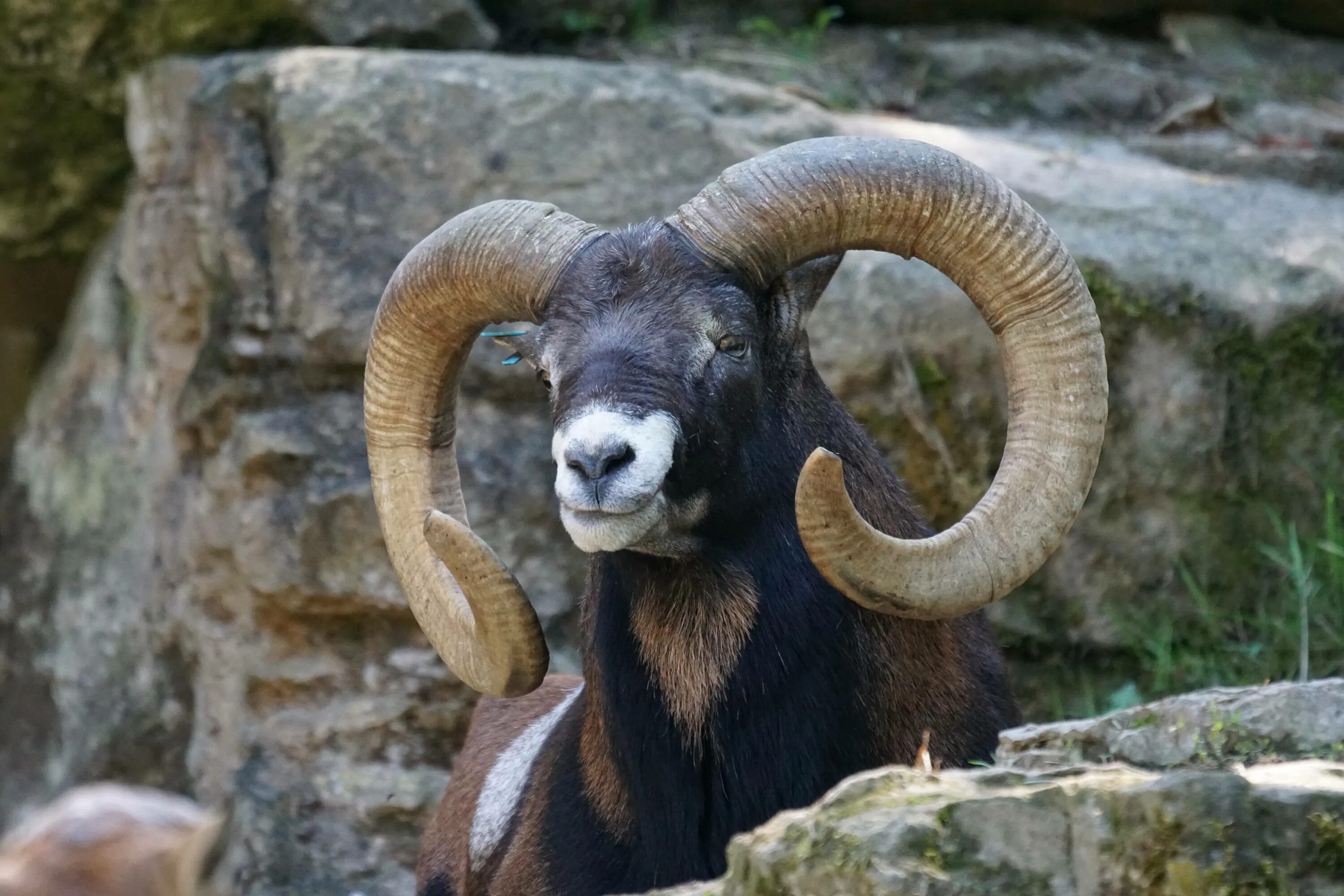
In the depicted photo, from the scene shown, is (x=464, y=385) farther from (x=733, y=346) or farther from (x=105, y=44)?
(x=733, y=346)

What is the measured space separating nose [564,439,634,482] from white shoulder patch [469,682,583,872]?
1743 millimetres

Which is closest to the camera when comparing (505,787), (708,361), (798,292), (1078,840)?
(1078,840)

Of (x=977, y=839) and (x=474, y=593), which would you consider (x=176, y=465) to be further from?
(x=977, y=839)

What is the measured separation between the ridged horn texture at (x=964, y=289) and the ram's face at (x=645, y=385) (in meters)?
0.17

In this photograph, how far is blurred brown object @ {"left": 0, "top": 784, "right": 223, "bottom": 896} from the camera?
2975 mm

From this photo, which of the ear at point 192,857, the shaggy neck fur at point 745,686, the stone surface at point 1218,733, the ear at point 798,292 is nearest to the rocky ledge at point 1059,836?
the stone surface at point 1218,733

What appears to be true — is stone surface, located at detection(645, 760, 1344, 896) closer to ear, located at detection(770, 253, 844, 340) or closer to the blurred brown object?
the blurred brown object

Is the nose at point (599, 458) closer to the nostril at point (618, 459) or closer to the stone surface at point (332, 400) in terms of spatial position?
the nostril at point (618, 459)

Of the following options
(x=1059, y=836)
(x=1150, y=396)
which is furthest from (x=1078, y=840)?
(x=1150, y=396)

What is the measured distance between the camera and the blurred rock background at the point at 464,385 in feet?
26.0

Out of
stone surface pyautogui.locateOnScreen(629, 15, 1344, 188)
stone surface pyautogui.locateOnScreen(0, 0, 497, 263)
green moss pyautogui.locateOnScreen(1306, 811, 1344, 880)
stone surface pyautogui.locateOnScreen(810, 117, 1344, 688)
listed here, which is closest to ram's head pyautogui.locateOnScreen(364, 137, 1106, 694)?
green moss pyautogui.locateOnScreen(1306, 811, 1344, 880)

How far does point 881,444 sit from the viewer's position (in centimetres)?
802

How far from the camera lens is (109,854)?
9.90 ft

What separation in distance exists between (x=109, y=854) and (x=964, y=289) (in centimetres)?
318
